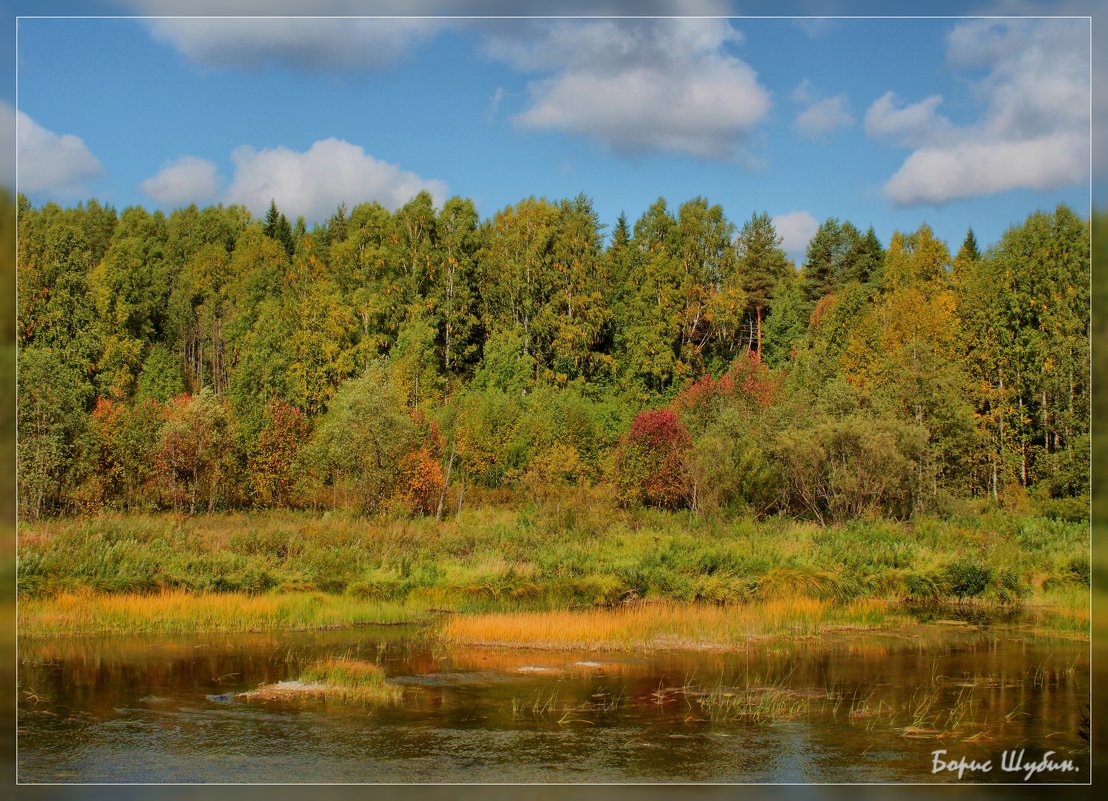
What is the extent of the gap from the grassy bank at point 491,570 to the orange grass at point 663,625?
16.1 inches

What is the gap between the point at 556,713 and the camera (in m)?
16.3

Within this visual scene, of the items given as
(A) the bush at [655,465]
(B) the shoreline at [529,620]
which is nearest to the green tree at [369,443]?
(A) the bush at [655,465]

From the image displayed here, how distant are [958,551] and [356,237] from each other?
1877 inches

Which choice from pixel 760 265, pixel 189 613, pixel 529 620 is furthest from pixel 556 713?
pixel 760 265

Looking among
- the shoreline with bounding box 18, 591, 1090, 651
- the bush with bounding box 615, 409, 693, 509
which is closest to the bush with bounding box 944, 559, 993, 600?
the shoreline with bounding box 18, 591, 1090, 651

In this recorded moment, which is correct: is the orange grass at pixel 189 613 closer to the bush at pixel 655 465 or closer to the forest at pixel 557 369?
the forest at pixel 557 369

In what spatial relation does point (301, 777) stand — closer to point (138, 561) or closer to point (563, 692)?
point (563, 692)

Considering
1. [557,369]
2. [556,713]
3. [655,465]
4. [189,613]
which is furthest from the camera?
[557,369]

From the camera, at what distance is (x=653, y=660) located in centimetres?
2072

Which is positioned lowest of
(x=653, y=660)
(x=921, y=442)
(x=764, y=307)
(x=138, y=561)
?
(x=653, y=660)

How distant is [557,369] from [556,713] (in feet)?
147

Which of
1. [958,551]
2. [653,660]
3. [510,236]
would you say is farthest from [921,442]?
[510,236]

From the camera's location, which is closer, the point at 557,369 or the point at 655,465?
the point at 655,465

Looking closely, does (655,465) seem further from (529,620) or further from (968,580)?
(529,620)
